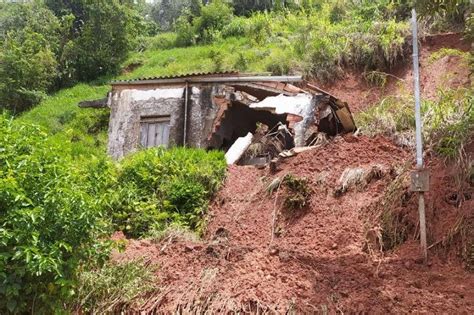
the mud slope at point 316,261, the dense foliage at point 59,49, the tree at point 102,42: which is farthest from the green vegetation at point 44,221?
the tree at point 102,42

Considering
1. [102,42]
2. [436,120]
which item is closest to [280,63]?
[436,120]

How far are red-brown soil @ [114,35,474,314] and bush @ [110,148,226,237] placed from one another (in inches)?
15.1

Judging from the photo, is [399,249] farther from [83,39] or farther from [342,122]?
[83,39]

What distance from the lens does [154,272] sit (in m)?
6.81

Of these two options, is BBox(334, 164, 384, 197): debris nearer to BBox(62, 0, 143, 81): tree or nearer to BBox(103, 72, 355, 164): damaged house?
BBox(103, 72, 355, 164): damaged house

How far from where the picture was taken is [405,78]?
15961 millimetres

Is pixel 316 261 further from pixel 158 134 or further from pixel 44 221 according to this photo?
pixel 158 134

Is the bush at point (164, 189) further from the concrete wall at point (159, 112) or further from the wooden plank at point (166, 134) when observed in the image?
the wooden plank at point (166, 134)

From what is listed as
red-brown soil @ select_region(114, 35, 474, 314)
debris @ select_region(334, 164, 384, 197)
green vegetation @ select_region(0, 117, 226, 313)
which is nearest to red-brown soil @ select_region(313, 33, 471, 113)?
red-brown soil @ select_region(114, 35, 474, 314)

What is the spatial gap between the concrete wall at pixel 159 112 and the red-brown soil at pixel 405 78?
453 centimetres

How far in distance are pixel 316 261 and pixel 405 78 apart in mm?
10802

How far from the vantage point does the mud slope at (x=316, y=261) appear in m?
5.74

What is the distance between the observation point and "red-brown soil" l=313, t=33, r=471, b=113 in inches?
609

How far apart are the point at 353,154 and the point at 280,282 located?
3870 millimetres
